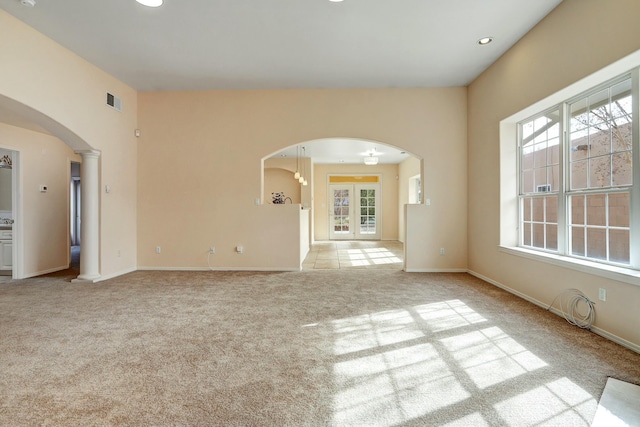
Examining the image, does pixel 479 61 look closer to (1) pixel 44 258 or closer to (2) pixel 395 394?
(2) pixel 395 394

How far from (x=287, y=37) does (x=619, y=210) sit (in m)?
3.85

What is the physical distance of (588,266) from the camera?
9.37 ft

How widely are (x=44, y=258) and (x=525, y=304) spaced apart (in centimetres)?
744

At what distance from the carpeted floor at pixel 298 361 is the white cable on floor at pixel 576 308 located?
0.13 m

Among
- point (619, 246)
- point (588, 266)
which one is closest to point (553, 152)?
point (619, 246)

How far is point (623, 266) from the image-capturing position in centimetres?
271

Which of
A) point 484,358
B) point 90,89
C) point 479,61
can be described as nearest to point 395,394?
point 484,358

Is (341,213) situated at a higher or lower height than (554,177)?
lower

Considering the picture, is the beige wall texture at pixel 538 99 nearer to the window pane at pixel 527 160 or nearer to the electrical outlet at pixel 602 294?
the electrical outlet at pixel 602 294

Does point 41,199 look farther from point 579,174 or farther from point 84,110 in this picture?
point 579,174

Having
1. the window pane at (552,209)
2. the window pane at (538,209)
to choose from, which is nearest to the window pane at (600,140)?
the window pane at (552,209)

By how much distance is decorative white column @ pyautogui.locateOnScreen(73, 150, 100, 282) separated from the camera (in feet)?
15.6

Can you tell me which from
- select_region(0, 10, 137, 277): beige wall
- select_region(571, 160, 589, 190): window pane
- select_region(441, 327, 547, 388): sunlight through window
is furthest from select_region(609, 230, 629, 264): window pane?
select_region(0, 10, 137, 277): beige wall

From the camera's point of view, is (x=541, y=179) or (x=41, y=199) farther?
(x=41, y=199)
